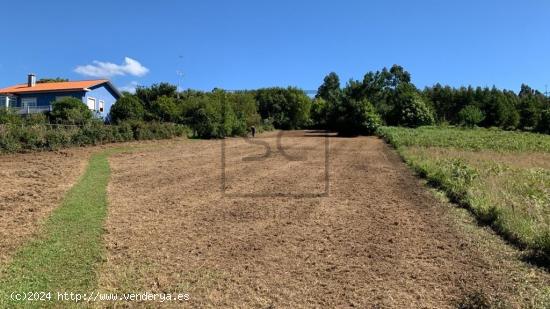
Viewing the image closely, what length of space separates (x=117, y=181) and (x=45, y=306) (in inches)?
342

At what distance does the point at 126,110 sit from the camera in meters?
32.7

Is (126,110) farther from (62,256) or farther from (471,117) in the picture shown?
(471,117)

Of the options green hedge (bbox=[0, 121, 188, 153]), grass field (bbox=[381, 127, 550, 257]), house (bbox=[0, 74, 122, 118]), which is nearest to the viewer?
grass field (bbox=[381, 127, 550, 257])

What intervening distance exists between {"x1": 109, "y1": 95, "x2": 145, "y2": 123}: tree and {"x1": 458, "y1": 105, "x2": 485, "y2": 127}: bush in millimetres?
46910

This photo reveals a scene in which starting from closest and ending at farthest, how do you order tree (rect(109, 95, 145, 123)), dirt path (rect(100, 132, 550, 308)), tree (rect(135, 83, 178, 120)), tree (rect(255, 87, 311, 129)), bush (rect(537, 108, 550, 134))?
dirt path (rect(100, 132, 550, 308)), tree (rect(109, 95, 145, 123)), tree (rect(135, 83, 178, 120)), bush (rect(537, 108, 550, 134)), tree (rect(255, 87, 311, 129))

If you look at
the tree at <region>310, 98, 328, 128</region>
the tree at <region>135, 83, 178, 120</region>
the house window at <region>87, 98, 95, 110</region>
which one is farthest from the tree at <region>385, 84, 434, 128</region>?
the house window at <region>87, 98, 95, 110</region>

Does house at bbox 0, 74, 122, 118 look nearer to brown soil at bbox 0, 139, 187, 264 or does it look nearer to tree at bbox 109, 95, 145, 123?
tree at bbox 109, 95, 145, 123

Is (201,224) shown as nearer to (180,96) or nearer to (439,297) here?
(439,297)

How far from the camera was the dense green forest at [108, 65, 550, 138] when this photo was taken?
33375mm

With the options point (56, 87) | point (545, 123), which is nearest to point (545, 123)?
point (545, 123)

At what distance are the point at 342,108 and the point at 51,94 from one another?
94.6ft

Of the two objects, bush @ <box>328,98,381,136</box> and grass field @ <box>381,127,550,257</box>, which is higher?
bush @ <box>328,98,381,136</box>

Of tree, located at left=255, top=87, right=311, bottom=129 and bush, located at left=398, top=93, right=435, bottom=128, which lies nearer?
bush, located at left=398, top=93, right=435, bottom=128

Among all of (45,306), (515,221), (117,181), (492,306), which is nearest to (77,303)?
(45,306)
